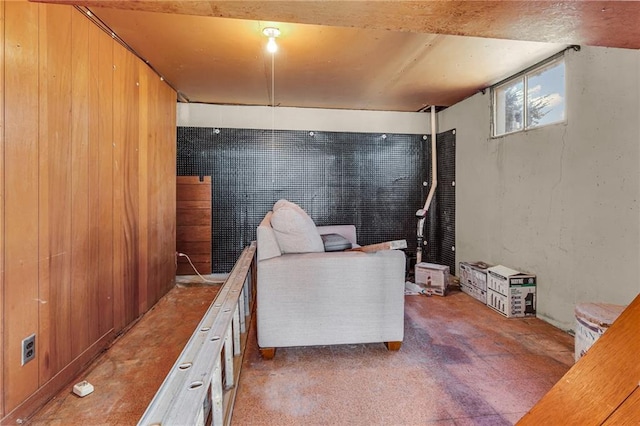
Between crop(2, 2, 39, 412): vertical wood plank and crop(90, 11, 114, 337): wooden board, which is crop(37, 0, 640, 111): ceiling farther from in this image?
crop(2, 2, 39, 412): vertical wood plank

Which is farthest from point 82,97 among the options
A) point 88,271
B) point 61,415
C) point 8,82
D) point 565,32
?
point 565,32

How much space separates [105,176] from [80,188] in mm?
286

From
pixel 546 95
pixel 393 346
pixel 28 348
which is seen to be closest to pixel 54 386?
pixel 28 348

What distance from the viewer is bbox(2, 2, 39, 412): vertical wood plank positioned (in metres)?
1.36

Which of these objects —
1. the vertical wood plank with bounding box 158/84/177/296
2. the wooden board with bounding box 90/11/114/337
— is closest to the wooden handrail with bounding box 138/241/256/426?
the wooden board with bounding box 90/11/114/337

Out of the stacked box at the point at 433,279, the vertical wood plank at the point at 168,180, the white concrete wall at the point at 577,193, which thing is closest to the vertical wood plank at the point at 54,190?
the vertical wood plank at the point at 168,180

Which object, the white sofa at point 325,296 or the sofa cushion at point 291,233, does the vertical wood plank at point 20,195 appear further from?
the sofa cushion at point 291,233

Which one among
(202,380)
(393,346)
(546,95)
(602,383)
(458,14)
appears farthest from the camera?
(546,95)

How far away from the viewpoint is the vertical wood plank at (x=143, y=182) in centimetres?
264

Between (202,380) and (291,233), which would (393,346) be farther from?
(202,380)

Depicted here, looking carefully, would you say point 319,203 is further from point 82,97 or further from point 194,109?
point 82,97

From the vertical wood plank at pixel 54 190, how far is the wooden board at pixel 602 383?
2064mm

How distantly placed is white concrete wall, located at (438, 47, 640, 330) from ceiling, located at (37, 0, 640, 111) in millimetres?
499

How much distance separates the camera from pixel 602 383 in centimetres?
65
